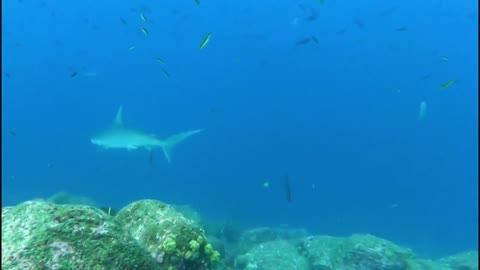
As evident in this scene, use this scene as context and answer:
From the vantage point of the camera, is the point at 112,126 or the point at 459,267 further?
the point at 112,126

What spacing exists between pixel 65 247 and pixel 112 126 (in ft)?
Answer: 40.3

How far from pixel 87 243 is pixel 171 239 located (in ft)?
2.59

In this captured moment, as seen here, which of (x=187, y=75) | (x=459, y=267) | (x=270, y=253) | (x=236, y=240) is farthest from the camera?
(x=187, y=75)

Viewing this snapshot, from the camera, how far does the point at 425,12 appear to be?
278 feet

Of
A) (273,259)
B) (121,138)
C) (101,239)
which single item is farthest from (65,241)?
(121,138)

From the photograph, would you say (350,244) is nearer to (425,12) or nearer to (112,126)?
(112,126)

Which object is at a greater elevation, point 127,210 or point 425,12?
point 425,12

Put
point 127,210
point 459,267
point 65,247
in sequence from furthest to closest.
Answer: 1. point 459,267
2. point 127,210
3. point 65,247

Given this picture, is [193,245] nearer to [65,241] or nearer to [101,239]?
[101,239]

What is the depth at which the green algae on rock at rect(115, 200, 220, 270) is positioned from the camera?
4.44 m

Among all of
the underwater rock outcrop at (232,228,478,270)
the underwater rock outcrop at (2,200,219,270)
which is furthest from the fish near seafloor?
the underwater rock outcrop at (2,200,219,270)

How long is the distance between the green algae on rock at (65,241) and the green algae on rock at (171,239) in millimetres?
239

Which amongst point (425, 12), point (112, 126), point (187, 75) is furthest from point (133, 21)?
point (112, 126)

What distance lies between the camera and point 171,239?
4473 millimetres
